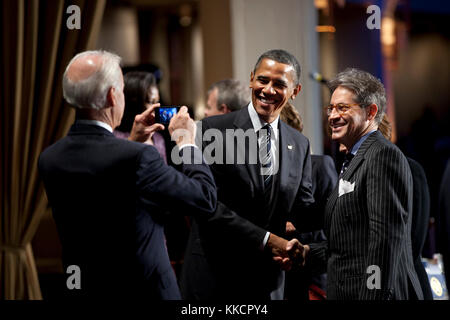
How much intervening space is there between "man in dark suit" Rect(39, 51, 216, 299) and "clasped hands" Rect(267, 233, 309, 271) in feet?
1.36

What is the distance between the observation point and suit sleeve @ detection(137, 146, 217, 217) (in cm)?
161

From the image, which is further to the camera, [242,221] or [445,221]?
[242,221]

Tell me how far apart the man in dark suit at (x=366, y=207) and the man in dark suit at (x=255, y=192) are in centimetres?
19

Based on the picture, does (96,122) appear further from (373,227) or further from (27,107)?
(27,107)

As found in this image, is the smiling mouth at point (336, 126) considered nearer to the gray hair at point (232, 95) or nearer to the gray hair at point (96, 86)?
the gray hair at point (96, 86)

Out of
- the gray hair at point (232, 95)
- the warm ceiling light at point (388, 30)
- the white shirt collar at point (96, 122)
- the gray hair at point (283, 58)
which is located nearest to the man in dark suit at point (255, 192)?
the gray hair at point (283, 58)

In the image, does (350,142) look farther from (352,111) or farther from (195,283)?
(195,283)

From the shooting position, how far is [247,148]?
2057 millimetres

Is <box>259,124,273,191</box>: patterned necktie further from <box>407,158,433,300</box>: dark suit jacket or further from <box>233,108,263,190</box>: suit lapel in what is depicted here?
<box>407,158,433,300</box>: dark suit jacket

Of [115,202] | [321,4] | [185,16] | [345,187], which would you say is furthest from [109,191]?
[185,16]

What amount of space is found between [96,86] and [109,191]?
1.02ft

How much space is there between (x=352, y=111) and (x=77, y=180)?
3.03 ft

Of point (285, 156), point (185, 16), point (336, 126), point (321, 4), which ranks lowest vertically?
point (285, 156)

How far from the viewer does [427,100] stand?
809 cm
